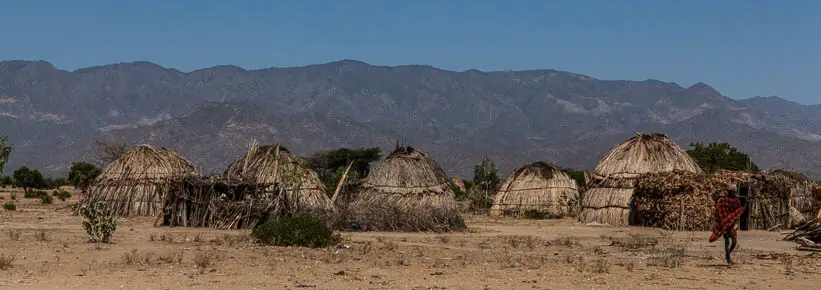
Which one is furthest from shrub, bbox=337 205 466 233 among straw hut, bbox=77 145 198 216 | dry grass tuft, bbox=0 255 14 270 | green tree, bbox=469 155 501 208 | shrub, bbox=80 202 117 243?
green tree, bbox=469 155 501 208

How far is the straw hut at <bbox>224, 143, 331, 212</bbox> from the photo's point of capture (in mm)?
25469

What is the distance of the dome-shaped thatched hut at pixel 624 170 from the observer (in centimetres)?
2952

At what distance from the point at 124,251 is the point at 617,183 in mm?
17984

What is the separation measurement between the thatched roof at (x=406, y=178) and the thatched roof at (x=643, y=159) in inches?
215

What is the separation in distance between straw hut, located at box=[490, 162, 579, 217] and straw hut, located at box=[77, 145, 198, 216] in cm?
1284

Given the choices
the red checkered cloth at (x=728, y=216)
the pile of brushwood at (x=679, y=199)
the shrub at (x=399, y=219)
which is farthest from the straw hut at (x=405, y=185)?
the red checkered cloth at (x=728, y=216)

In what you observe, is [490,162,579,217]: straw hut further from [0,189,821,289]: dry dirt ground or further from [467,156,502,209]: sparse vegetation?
[0,189,821,289]: dry dirt ground

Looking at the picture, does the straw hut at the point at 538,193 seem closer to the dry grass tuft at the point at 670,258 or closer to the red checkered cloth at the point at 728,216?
the dry grass tuft at the point at 670,258

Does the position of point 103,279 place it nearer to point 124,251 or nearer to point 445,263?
point 124,251

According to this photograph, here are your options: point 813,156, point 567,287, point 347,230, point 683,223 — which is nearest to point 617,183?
point 683,223

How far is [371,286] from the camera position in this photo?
12883 millimetres

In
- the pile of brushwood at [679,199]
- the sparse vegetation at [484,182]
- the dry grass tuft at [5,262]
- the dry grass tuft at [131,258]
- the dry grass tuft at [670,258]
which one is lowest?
the dry grass tuft at [5,262]

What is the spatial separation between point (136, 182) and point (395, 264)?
18179 millimetres

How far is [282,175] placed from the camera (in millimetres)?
25344
